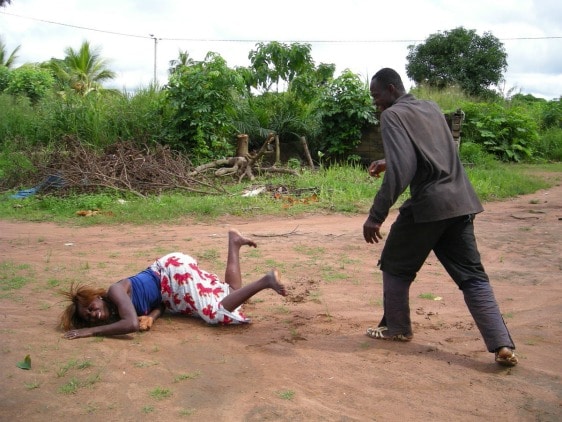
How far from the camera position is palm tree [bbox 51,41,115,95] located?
2661 centimetres

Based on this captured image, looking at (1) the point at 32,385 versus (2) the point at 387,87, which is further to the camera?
(2) the point at 387,87

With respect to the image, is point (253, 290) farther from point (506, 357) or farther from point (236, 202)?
point (236, 202)

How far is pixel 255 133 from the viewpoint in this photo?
48.9ft

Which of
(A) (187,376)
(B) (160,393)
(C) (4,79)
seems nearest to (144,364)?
(A) (187,376)

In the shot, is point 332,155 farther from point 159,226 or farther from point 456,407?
point 456,407

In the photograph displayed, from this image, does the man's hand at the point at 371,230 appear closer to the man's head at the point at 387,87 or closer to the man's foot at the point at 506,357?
the man's head at the point at 387,87

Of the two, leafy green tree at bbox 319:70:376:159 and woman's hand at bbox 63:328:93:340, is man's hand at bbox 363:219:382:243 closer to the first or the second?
woman's hand at bbox 63:328:93:340

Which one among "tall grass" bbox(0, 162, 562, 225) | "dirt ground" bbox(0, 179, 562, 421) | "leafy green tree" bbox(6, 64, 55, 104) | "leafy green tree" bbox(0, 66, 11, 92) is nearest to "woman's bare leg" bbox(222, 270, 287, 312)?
"dirt ground" bbox(0, 179, 562, 421)

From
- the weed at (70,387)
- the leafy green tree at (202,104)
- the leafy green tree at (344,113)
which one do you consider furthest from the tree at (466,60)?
the weed at (70,387)

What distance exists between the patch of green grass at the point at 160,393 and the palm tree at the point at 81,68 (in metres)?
24.1

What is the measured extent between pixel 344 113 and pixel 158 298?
10692 mm

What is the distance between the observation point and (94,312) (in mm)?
3998

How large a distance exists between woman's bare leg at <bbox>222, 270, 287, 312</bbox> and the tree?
22.6 metres

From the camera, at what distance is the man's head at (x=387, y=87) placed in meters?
3.77
